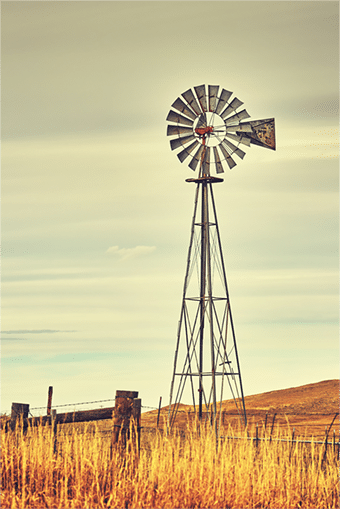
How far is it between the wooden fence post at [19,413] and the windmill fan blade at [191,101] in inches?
461

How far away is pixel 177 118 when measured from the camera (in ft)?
66.9

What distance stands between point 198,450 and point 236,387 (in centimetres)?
867

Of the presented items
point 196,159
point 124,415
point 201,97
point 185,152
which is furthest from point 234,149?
point 124,415

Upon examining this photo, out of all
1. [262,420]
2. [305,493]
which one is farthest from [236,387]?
[262,420]

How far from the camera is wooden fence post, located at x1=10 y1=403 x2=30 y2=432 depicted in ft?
39.8

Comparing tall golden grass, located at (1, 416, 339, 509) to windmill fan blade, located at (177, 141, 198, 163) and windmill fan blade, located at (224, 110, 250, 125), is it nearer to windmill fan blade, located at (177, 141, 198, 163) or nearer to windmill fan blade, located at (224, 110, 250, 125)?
windmill fan blade, located at (177, 141, 198, 163)

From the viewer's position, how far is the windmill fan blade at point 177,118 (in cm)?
2036

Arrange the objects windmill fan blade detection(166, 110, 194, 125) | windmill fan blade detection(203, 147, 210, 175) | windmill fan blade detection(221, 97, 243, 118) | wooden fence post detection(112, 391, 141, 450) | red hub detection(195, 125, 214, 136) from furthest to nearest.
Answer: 1. windmill fan blade detection(166, 110, 194, 125)
2. red hub detection(195, 125, 214, 136)
3. windmill fan blade detection(221, 97, 243, 118)
4. windmill fan blade detection(203, 147, 210, 175)
5. wooden fence post detection(112, 391, 141, 450)

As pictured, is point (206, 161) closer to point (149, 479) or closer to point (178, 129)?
point (178, 129)

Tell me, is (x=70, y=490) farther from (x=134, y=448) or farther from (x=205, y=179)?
(x=205, y=179)

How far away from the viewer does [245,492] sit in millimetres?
10000

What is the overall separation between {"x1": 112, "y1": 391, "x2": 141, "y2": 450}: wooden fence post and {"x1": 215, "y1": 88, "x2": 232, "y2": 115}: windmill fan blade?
39.8 ft

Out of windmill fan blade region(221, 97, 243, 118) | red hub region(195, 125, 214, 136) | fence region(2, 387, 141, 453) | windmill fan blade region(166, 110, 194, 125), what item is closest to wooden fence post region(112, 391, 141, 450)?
fence region(2, 387, 141, 453)

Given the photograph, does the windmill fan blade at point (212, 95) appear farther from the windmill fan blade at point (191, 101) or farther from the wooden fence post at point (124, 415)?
the wooden fence post at point (124, 415)
